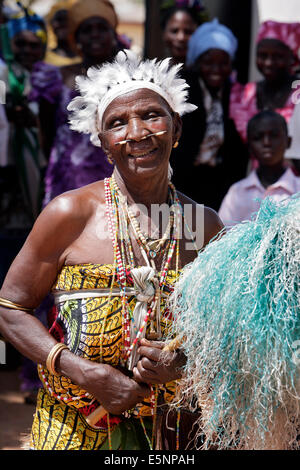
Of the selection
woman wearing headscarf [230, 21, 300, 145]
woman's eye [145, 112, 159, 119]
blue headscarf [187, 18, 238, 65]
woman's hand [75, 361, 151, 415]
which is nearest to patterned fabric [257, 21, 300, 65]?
woman wearing headscarf [230, 21, 300, 145]

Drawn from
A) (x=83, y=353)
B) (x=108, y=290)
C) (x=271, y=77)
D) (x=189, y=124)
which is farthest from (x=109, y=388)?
(x=271, y=77)

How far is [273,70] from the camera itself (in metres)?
5.48

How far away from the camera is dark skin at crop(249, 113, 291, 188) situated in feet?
16.4

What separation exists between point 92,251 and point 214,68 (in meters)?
3.40

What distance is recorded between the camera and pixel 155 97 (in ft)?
8.68

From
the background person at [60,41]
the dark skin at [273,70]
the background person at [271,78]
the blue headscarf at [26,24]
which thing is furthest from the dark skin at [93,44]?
the background person at [60,41]

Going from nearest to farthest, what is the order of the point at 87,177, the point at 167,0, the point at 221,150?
the point at 87,177 → the point at 221,150 → the point at 167,0

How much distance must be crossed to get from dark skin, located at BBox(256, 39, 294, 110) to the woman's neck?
292 centimetres

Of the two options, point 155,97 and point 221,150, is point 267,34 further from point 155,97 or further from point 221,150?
point 155,97

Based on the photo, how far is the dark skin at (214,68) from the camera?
5535 mm

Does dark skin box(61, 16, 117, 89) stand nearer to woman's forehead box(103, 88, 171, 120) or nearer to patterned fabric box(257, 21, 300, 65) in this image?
patterned fabric box(257, 21, 300, 65)

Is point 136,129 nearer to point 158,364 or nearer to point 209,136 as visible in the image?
point 158,364

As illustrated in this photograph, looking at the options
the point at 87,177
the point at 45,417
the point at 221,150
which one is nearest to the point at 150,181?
the point at 45,417
